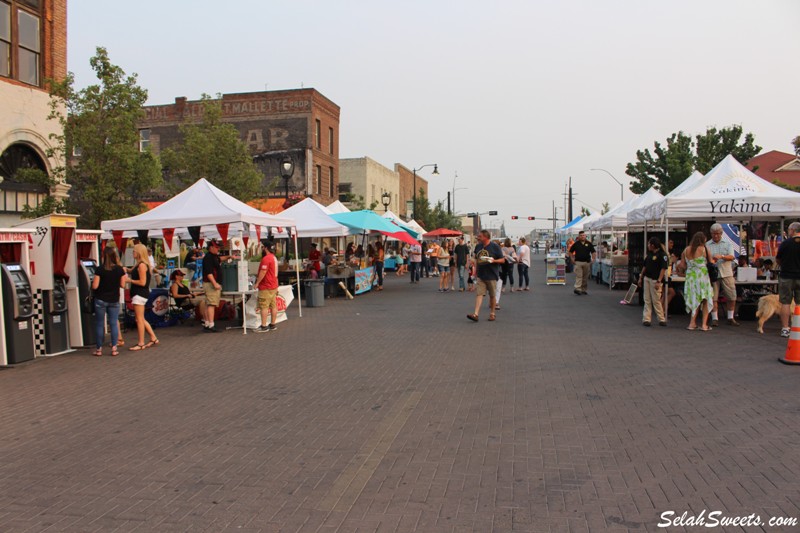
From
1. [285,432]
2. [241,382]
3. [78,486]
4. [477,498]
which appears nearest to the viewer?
[477,498]

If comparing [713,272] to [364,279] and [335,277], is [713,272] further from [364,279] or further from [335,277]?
[364,279]

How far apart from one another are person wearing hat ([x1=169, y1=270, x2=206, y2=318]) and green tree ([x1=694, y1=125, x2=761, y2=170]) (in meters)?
34.7

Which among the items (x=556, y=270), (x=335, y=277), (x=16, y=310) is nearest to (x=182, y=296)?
(x=16, y=310)

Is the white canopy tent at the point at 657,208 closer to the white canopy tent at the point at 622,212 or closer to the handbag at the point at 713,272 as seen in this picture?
the handbag at the point at 713,272

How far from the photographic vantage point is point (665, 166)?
41.8m

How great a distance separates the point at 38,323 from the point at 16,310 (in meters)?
0.81

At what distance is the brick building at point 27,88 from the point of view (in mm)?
17188

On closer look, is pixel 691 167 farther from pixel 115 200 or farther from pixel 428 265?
pixel 115 200

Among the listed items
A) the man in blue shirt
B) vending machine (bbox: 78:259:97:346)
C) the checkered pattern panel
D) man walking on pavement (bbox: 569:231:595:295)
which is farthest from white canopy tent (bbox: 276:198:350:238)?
the checkered pattern panel

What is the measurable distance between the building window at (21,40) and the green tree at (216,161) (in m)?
6.84

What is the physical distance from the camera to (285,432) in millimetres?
6016

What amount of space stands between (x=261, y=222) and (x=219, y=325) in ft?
8.15

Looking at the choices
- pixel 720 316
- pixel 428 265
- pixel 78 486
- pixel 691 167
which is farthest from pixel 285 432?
pixel 691 167

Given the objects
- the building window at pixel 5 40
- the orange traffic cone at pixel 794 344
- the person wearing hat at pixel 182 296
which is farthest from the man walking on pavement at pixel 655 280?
the building window at pixel 5 40
